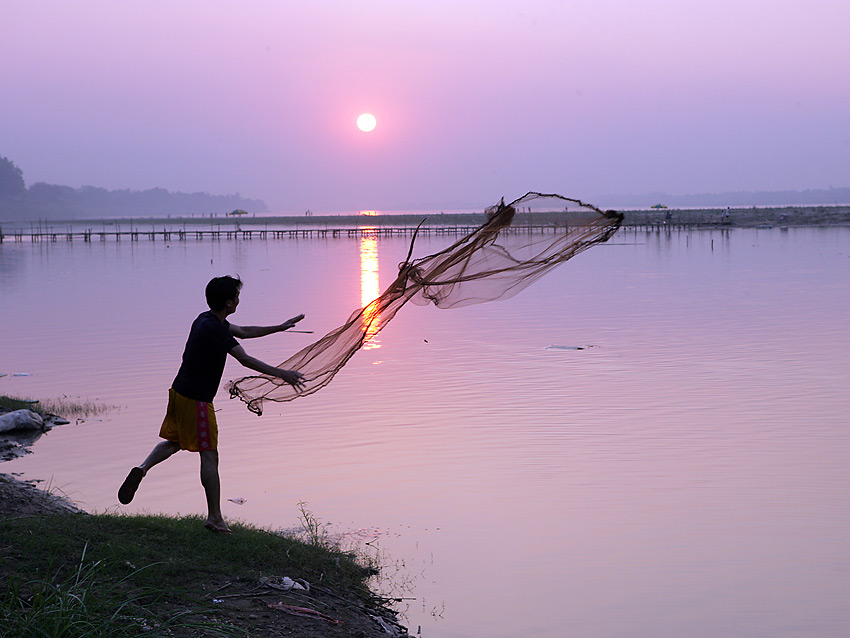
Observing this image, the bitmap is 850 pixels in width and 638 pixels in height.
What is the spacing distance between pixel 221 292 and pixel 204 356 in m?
0.47

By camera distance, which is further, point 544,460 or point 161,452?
point 544,460

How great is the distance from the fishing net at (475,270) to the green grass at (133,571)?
1180mm

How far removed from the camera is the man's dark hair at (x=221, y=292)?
6543 millimetres

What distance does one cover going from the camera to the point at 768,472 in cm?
1054

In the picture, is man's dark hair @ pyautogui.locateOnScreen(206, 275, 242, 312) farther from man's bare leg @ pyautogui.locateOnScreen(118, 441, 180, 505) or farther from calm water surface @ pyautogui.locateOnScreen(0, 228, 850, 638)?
calm water surface @ pyautogui.locateOnScreen(0, 228, 850, 638)

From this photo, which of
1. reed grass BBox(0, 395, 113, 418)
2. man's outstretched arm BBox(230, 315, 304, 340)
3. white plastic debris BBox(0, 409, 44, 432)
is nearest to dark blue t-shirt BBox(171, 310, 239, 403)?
man's outstretched arm BBox(230, 315, 304, 340)

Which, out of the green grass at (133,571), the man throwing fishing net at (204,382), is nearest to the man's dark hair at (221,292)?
the man throwing fishing net at (204,382)

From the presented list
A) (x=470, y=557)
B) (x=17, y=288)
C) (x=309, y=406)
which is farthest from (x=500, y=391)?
(x=17, y=288)

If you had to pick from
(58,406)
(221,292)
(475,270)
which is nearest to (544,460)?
(475,270)

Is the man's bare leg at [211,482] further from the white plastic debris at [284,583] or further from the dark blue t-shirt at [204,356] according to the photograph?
the white plastic debris at [284,583]

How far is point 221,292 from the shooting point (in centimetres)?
655

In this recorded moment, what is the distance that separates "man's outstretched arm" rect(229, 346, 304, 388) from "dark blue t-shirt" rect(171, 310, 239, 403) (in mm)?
68

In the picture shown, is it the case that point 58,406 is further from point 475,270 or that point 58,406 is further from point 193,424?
point 475,270

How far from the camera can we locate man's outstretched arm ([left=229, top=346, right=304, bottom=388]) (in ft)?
21.4
